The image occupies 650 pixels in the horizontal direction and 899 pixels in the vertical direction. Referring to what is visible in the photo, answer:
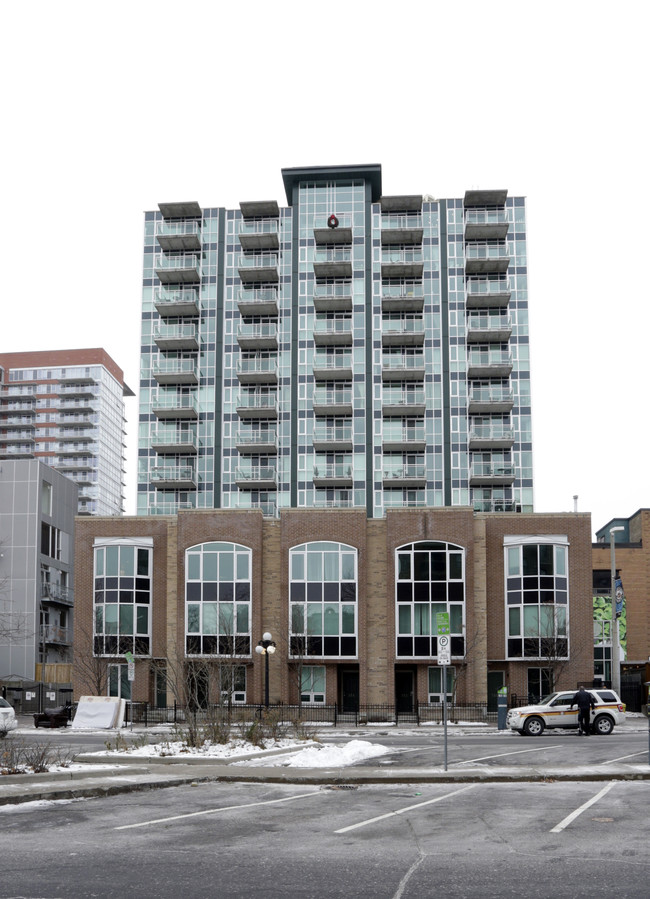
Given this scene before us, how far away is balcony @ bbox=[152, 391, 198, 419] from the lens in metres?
89.6

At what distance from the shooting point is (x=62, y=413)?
15450 cm

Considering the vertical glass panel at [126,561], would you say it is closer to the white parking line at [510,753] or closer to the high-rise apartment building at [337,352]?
the high-rise apartment building at [337,352]

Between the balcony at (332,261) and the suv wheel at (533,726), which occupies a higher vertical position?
the balcony at (332,261)

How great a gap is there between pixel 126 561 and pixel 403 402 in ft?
124

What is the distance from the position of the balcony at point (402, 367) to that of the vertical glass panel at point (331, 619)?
124ft

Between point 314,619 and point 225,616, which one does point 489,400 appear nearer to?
point 314,619

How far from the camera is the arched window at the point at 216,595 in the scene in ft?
175

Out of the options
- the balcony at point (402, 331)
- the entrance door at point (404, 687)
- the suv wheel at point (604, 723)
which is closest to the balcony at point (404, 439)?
the balcony at point (402, 331)

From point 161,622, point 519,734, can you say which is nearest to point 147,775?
point 519,734

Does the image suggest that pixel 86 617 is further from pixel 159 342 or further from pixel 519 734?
→ pixel 159 342

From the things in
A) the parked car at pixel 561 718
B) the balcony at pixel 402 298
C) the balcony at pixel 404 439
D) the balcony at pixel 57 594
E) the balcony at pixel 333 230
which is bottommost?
the parked car at pixel 561 718

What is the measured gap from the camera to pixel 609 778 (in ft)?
64.2

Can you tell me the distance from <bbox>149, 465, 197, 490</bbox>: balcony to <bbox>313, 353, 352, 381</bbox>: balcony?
45.3 feet

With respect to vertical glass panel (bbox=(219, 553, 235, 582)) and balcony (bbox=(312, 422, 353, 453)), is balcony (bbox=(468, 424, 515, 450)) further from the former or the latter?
vertical glass panel (bbox=(219, 553, 235, 582))
